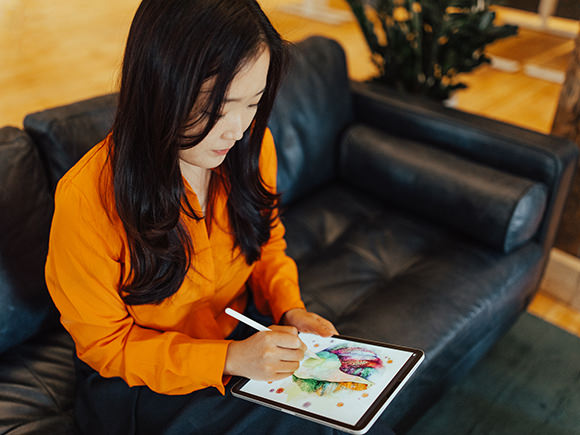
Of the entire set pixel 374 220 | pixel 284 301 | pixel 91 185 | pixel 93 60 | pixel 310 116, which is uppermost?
pixel 91 185

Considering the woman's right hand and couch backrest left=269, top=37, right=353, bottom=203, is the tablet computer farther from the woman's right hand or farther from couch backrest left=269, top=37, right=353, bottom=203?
couch backrest left=269, top=37, right=353, bottom=203

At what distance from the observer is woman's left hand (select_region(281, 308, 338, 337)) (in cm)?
105

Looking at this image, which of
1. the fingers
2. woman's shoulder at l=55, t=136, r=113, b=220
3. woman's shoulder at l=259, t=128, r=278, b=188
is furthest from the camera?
woman's shoulder at l=259, t=128, r=278, b=188

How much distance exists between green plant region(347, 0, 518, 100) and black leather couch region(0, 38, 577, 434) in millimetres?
330

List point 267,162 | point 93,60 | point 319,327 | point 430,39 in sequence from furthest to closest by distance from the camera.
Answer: point 93,60 < point 430,39 < point 267,162 < point 319,327

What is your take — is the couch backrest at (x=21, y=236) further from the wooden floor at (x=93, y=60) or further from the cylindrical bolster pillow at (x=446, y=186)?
the wooden floor at (x=93, y=60)

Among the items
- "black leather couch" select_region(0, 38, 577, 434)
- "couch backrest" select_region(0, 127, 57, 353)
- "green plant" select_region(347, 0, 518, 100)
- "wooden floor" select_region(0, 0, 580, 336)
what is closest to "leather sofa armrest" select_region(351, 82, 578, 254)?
"black leather couch" select_region(0, 38, 577, 434)

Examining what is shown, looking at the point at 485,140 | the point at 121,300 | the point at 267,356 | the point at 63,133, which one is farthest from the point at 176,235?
the point at 485,140

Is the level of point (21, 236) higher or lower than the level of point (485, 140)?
lower

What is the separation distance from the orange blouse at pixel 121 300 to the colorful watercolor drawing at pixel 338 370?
148mm

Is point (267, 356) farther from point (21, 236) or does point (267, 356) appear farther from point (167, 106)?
point (21, 236)

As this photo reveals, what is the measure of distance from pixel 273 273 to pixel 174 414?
363mm

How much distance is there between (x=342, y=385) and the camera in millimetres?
941

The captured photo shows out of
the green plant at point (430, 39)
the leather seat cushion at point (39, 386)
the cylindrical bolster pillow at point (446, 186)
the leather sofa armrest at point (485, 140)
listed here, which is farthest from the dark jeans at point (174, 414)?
the green plant at point (430, 39)
